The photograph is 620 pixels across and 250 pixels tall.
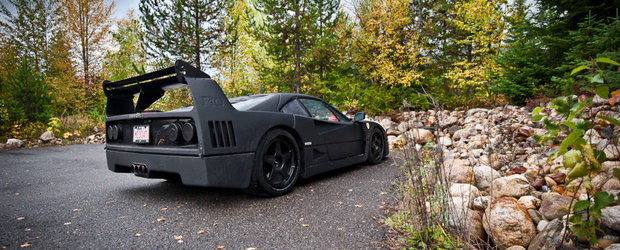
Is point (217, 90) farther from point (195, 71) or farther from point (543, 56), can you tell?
point (543, 56)

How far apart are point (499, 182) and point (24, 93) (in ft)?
46.7

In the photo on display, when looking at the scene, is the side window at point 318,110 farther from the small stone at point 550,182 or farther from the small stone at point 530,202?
the small stone at point 550,182

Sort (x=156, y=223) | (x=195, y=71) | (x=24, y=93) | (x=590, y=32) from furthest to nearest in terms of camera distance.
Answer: (x=24, y=93)
(x=590, y=32)
(x=195, y=71)
(x=156, y=223)

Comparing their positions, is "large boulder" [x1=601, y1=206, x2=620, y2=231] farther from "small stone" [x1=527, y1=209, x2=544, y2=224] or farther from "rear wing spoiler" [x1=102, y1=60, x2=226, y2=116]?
"rear wing spoiler" [x1=102, y1=60, x2=226, y2=116]

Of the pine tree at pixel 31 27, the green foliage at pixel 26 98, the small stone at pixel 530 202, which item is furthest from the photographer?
the pine tree at pixel 31 27

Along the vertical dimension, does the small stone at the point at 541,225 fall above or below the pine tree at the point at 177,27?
below

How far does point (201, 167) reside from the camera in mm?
2580

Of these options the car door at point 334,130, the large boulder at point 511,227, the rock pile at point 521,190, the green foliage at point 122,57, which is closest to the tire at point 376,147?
the car door at point 334,130

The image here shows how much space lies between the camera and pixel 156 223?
98.3 inches

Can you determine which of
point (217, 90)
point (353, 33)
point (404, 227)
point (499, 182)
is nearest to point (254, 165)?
point (217, 90)

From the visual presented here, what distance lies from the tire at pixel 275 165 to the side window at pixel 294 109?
38cm

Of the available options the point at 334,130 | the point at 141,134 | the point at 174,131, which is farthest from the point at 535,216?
the point at 141,134

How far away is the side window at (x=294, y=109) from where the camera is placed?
11.7ft

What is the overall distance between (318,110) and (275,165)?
1.20 meters
